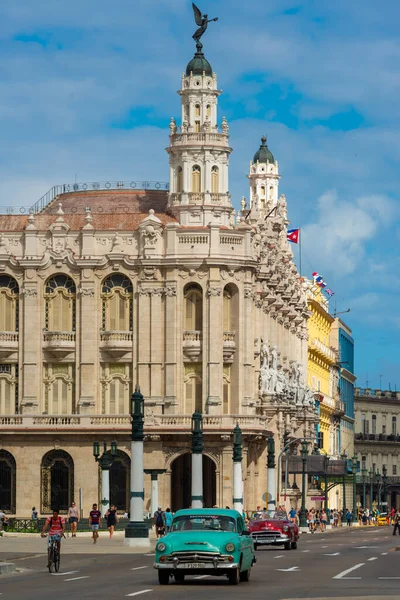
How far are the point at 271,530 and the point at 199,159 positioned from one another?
1897 inches

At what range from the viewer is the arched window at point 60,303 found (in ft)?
→ 344

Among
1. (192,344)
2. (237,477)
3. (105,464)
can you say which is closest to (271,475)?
(192,344)

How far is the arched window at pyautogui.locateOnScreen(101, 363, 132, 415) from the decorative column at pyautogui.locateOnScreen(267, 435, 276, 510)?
9.74 meters

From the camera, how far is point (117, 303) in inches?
4126

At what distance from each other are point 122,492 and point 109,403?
237 inches

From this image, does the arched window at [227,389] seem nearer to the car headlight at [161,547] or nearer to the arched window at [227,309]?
the arched window at [227,309]

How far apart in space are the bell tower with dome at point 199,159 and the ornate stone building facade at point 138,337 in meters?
0.09

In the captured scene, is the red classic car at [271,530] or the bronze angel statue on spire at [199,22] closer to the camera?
the red classic car at [271,530]

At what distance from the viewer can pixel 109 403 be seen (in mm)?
104625

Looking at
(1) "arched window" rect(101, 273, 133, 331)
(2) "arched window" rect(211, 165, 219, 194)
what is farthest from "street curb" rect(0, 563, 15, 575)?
(2) "arched window" rect(211, 165, 219, 194)

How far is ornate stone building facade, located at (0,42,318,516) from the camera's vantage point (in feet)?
334

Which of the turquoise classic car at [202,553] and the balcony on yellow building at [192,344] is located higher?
the balcony on yellow building at [192,344]

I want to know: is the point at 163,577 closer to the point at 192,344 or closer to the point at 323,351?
the point at 192,344

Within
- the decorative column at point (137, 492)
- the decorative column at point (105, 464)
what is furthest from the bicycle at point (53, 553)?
the decorative column at point (105, 464)
